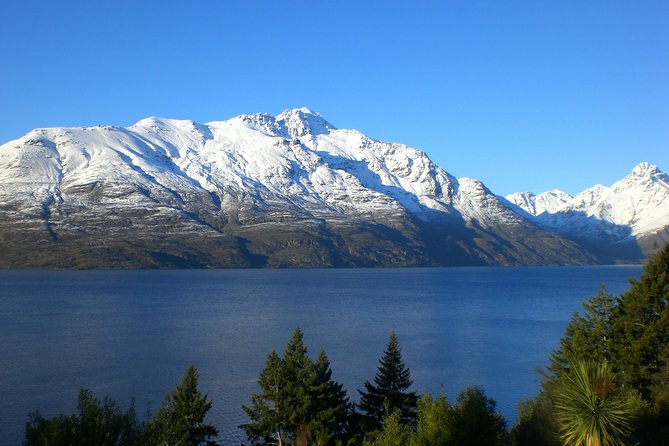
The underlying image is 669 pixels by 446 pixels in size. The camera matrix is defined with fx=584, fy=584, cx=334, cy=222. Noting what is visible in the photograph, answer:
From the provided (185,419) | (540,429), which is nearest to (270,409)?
(185,419)

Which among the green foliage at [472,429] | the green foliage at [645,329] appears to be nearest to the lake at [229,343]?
the green foliage at [645,329]

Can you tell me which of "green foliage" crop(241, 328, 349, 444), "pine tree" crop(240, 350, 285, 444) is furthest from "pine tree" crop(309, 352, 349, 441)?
"pine tree" crop(240, 350, 285, 444)

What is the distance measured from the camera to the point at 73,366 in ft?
264

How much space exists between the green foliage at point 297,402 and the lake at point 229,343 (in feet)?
31.4

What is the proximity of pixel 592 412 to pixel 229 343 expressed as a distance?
85.0 m

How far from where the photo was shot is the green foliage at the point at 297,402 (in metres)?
44.8

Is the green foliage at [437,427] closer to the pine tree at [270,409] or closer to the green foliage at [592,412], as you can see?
the green foliage at [592,412]

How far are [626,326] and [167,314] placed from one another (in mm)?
118029

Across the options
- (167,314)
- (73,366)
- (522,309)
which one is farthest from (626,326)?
(522,309)

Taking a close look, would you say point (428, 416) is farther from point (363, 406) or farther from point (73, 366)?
point (73, 366)

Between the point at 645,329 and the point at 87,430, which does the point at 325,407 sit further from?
the point at 645,329

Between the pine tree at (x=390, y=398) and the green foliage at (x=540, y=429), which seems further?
the pine tree at (x=390, y=398)

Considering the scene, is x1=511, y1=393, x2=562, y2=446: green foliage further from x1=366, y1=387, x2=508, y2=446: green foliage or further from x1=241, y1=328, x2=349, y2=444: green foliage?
x1=241, y1=328, x2=349, y2=444: green foliage

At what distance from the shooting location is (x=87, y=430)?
Result: 1036 inches
